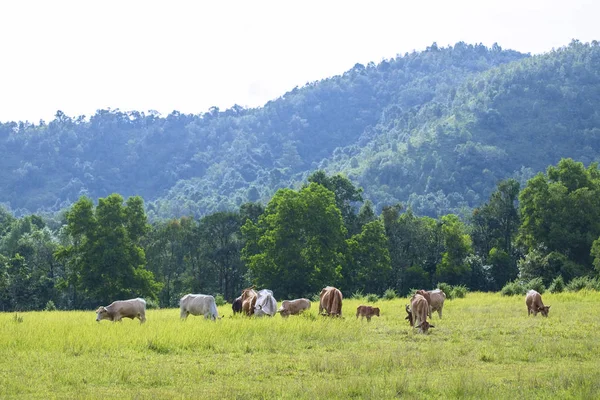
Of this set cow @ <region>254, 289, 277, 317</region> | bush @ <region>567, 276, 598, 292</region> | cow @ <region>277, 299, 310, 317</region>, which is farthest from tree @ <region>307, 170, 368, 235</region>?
cow @ <region>254, 289, 277, 317</region>

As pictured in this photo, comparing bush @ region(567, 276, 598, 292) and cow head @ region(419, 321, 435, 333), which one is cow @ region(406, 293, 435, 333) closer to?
cow head @ region(419, 321, 435, 333)

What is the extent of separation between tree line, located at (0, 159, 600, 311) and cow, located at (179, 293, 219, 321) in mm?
25013

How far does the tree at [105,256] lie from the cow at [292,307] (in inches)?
1025

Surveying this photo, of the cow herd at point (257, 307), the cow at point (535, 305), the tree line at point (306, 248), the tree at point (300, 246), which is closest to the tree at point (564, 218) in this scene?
the tree line at point (306, 248)

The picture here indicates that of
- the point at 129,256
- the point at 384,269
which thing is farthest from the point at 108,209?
the point at 384,269

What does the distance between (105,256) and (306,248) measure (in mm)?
16545

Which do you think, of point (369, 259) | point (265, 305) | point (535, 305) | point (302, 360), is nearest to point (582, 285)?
point (535, 305)

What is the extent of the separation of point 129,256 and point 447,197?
13880 centimetres

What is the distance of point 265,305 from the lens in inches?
1250

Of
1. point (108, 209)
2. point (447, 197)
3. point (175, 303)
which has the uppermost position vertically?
point (447, 197)

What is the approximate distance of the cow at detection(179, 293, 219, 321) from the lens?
3105cm

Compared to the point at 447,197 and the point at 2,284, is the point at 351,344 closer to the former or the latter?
the point at 2,284

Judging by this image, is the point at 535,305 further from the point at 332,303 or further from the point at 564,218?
the point at 564,218

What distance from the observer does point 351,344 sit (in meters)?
22.4
